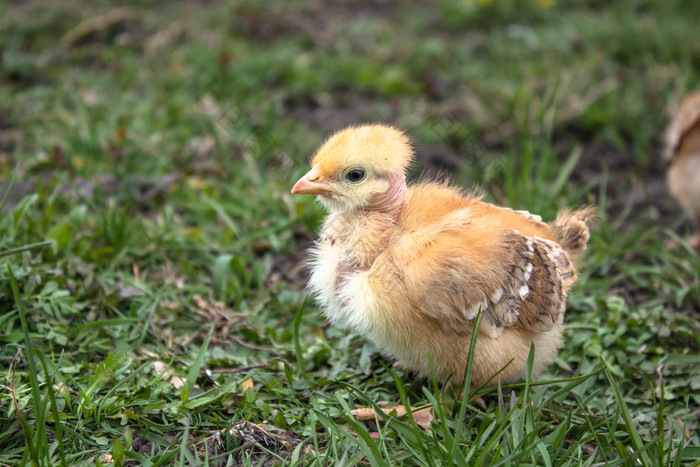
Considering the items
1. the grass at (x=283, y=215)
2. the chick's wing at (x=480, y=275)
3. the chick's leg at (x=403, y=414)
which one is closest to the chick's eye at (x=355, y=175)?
the chick's wing at (x=480, y=275)

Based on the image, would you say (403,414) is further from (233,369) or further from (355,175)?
(355,175)

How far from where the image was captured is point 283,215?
4012 mm

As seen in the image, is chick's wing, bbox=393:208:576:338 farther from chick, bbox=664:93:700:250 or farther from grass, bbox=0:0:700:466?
chick, bbox=664:93:700:250

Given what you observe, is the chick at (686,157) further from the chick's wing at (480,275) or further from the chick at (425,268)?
the chick's wing at (480,275)

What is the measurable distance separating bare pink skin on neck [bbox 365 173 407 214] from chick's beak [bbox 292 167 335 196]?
0.60ft

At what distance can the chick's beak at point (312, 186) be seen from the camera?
2.56m

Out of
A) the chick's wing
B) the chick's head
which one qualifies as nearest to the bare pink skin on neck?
the chick's head

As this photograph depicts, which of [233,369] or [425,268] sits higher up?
[425,268]

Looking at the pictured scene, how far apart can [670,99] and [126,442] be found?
16.3ft

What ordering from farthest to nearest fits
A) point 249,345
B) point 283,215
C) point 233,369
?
point 283,215
point 249,345
point 233,369

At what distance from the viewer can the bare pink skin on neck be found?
2.60 metres

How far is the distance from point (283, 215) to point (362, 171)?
153 centimetres

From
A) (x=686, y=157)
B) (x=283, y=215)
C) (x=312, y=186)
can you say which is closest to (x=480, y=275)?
(x=312, y=186)

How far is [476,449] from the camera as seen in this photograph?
2312 mm
